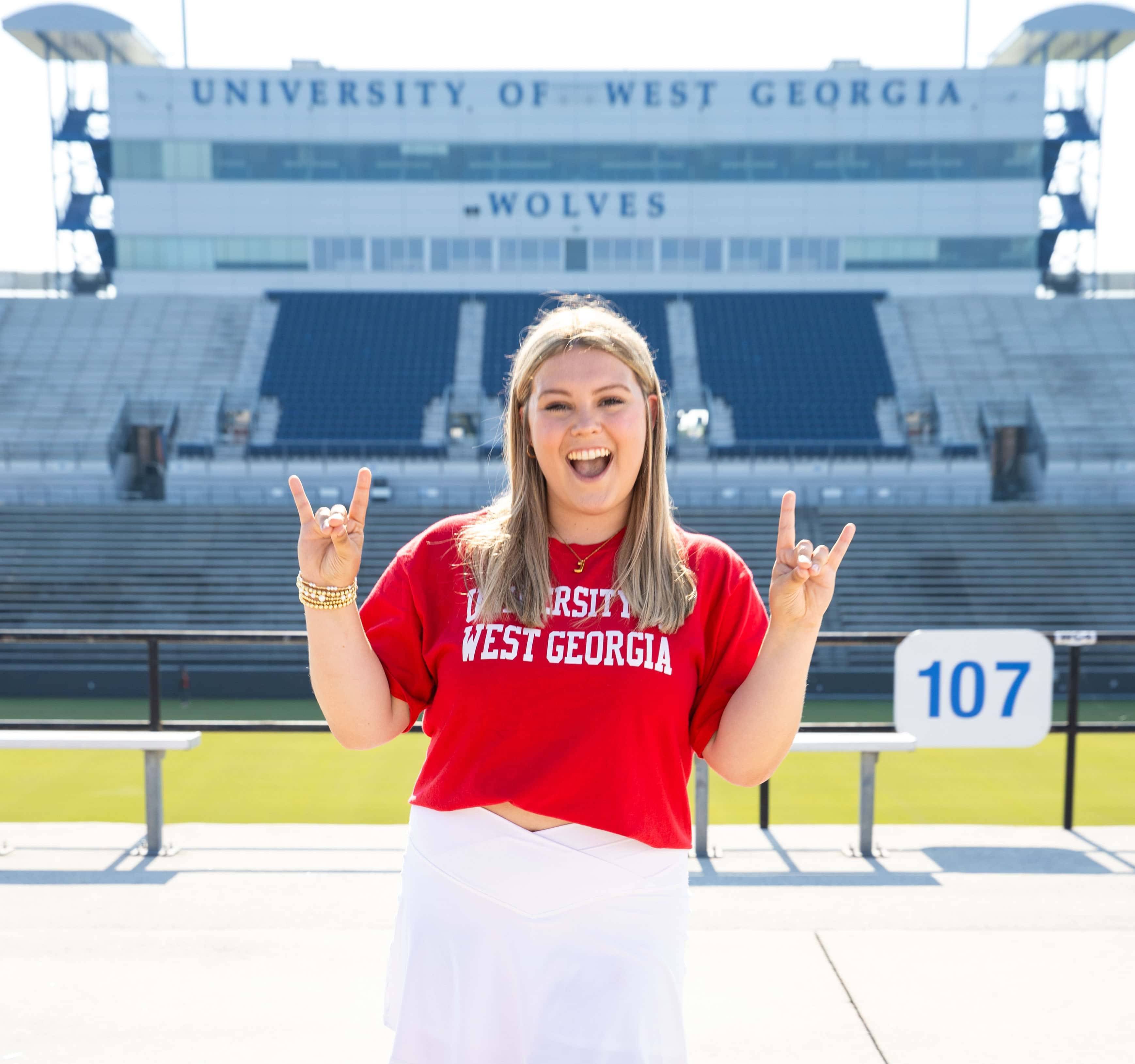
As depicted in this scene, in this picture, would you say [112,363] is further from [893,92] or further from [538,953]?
[538,953]

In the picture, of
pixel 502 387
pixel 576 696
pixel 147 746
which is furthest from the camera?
pixel 502 387

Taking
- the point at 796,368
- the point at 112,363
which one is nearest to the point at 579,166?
the point at 796,368

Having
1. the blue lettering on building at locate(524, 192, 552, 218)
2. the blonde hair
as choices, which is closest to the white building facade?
the blue lettering on building at locate(524, 192, 552, 218)

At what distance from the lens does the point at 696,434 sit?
26.9 metres

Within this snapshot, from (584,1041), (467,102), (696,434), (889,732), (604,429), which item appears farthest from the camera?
(467,102)

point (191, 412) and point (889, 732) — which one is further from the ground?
point (191, 412)

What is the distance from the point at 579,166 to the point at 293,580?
20.0 m

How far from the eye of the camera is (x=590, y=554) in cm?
167

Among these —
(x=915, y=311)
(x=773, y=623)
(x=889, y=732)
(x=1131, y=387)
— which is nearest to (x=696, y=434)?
(x=915, y=311)

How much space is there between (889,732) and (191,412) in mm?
26434

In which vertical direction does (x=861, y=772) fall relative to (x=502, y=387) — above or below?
below

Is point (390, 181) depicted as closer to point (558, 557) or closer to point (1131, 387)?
point (1131, 387)

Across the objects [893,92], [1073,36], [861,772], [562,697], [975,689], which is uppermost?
[1073,36]

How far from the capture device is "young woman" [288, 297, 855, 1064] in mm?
1501
